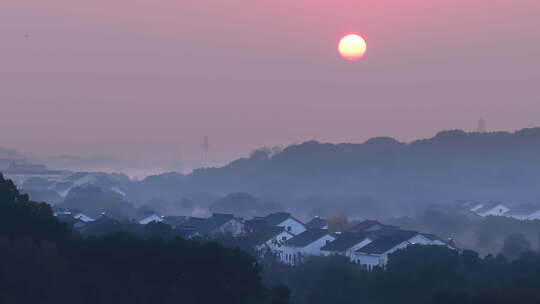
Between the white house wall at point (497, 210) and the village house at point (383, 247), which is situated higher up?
the white house wall at point (497, 210)

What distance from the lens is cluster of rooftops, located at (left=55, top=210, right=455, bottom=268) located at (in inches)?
1727

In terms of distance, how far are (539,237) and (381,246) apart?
37.6 feet

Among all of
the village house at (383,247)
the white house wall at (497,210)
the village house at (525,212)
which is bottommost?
the village house at (383,247)

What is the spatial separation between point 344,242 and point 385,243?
3324 mm

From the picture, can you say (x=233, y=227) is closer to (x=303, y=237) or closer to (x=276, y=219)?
(x=303, y=237)

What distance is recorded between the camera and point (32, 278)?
2488 centimetres

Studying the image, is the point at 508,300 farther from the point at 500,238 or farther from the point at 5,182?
the point at 500,238

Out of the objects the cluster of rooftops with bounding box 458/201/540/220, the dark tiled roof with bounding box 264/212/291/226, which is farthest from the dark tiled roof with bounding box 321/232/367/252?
the cluster of rooftops with bounding box 458/201/540/220

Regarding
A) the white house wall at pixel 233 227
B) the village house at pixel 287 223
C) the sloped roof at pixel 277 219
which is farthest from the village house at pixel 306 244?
the sloped roof at pixel 277 219

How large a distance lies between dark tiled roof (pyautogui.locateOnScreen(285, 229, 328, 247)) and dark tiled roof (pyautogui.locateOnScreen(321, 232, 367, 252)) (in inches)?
57.0

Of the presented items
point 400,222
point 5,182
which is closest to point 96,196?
point 400,222

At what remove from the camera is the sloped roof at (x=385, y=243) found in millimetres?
43375

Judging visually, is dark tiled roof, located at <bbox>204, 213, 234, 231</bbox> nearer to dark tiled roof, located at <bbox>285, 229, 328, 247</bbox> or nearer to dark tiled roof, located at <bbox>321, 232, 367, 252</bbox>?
dark tiled roof, located at <bbox>285, 229, 328, 247</bbox>

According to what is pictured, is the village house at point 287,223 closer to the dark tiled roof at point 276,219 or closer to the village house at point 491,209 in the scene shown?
the dark tiled roof at point 276,219
